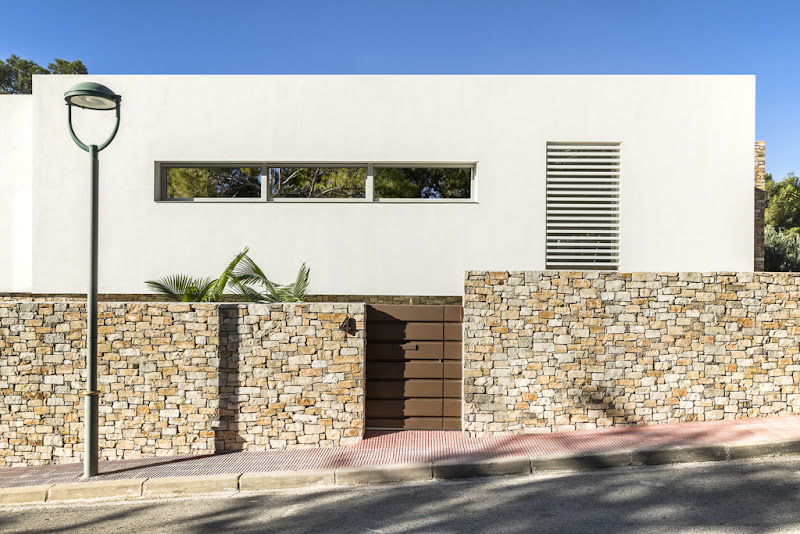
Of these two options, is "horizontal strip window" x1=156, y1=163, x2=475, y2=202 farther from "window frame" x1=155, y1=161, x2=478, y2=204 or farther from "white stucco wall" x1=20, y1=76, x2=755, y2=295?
"white stucco wall" x1=20, y1=76, x2=755, y2=295

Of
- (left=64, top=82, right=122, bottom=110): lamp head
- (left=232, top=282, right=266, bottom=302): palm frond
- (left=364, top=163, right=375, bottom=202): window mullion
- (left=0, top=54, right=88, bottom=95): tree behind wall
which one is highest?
(left=0, top=54, right=88, bottom=95): tree behind wall

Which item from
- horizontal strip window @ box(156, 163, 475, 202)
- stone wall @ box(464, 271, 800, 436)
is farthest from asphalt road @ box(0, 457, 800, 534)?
horizontal strip window @ box(156, 163, 475, 202)

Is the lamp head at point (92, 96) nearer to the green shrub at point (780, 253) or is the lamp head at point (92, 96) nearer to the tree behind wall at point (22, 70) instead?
the green shrub at point (780, 253)

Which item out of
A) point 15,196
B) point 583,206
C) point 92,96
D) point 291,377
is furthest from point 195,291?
point 583,206

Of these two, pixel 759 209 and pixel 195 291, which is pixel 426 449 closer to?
pixel 195 291

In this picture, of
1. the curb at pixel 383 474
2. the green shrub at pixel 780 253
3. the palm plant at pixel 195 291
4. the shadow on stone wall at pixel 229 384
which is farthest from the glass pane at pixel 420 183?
the green shrub at pixel 780 253

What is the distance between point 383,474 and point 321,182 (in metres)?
5.59

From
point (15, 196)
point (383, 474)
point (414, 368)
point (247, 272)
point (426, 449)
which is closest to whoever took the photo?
point (383, 474)

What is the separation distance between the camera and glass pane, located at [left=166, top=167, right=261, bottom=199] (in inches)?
395

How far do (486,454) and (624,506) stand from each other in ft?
5.97

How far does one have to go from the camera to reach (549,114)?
9.83 meters

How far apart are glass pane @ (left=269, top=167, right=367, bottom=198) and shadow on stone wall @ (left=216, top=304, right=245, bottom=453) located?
10.9 ft

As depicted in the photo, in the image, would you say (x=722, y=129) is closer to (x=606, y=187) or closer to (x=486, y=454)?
(x=606, y=187)

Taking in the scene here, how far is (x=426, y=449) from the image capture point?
6.86 m
